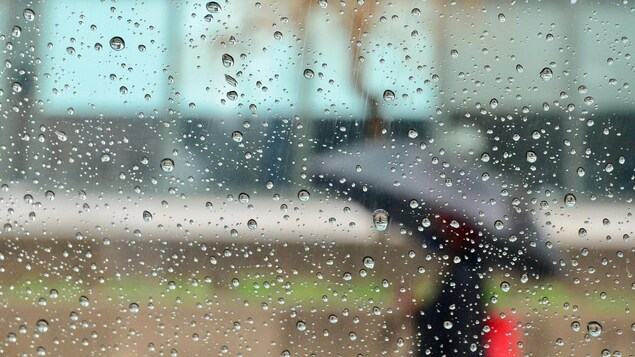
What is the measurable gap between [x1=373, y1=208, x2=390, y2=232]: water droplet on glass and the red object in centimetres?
17

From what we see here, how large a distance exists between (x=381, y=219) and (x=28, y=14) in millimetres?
485

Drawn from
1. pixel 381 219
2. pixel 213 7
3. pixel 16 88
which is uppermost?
pixel 213 7

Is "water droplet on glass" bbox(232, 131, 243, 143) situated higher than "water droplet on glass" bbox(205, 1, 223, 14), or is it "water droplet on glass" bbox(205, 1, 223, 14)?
"water droplet on glass" bbox(205, 1, 223, 14)

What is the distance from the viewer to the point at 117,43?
2.23ft

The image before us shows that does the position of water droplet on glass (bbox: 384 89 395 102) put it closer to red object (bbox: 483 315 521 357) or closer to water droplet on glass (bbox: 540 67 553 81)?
water droplet on glass (bbox: 540 67 553 81)

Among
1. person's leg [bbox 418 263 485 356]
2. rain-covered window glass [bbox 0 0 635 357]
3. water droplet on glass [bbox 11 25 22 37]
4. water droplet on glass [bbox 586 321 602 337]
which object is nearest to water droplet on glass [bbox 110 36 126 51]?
rain-covered window glass [bbox 0 0 635 357]

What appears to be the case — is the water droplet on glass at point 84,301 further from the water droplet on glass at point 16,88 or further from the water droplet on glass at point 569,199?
the water droplet on glass at point 569,199

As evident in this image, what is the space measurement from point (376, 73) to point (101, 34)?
33cm

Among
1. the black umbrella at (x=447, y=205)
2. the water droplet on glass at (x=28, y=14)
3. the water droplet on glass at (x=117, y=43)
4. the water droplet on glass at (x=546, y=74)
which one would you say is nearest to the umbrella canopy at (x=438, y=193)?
the black umbrella at (x=447, y=205)

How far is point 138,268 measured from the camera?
0.69 metres

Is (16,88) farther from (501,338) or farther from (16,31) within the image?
(501,338)

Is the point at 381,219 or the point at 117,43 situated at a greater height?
the point at 117,43

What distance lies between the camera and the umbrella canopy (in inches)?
27.3

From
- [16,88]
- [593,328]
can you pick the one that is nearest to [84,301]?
[16,88]
